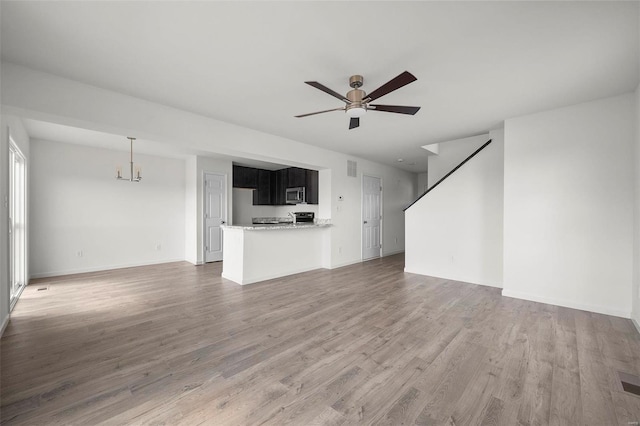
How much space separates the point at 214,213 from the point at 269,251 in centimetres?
248

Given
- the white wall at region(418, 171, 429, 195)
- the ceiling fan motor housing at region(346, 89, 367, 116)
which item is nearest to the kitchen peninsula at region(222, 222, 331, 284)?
the ceiling fan motor housing at region(346, 89, 367, 116)

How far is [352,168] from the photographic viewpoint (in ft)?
21.3

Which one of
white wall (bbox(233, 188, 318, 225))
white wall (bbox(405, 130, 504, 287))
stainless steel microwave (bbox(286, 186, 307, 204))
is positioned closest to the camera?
white wall (bbox(405, 130, 504, 287))

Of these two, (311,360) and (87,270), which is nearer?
(311,360)

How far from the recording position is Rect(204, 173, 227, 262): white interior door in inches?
259

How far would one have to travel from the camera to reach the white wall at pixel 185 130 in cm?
263

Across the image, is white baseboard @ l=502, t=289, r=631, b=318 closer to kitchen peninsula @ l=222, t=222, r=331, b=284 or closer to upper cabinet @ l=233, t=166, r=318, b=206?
kitchen peninsula @ l=222, t=222, r=331, b=284

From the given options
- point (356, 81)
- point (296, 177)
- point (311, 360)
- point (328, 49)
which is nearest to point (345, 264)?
point (296, 177)

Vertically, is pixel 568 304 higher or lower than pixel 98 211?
lower

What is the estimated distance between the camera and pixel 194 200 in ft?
21.0

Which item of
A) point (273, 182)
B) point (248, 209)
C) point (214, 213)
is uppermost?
point (273, 182)

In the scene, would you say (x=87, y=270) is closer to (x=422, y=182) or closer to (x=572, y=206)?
(x=572, y=206)

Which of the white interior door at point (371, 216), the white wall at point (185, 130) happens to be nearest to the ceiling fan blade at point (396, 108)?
the white wall at point (185, 130)

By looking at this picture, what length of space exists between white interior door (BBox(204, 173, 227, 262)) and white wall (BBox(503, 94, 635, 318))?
5.97m
